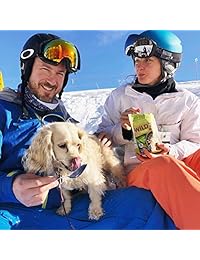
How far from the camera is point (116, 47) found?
2066 millimetres

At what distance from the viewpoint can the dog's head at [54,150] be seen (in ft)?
6.07

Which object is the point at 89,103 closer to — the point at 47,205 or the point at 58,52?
the point at 58,52

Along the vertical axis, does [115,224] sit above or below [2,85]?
below

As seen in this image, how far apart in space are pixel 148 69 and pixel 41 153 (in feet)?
1.84

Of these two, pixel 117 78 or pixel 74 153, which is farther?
pixel 117 78

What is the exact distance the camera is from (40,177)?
1.84 metres

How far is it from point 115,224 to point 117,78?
23.7 inches

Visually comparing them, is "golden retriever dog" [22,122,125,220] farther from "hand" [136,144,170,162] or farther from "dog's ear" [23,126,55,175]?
"hand" [136,144,170,162]

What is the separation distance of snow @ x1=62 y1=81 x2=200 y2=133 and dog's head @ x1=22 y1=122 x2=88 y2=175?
0.19 meters
